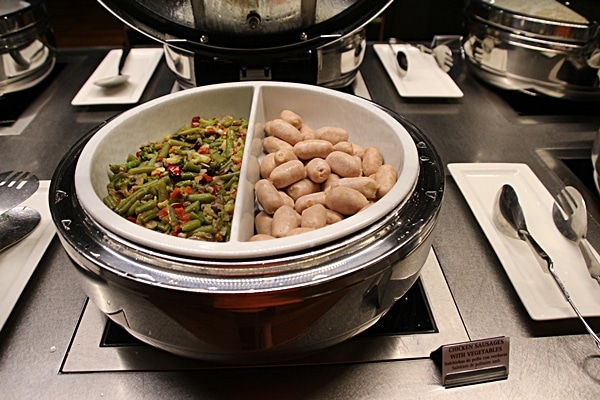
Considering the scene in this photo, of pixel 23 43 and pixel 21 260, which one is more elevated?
pixel 23 43

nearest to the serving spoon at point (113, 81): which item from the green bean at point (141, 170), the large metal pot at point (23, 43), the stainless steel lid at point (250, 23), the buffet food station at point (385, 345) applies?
the large metal pot at point (23, 43)

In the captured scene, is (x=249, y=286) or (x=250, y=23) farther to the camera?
(x=250, y=23)

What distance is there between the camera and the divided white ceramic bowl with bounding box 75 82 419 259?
0.69m

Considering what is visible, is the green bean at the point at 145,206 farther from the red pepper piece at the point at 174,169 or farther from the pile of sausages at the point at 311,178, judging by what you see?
the pile of sausages at the point at 311,178

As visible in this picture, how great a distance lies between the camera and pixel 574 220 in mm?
1057

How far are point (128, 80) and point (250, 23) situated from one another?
0.63 m

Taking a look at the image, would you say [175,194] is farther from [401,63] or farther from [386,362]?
[401,63]

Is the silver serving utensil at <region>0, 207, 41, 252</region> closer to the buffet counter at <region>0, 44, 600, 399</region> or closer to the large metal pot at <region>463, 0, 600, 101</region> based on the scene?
A: the buffet counter at <region>0, 44, 600, 399</region>

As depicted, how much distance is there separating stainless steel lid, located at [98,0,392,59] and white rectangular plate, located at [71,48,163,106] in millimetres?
363

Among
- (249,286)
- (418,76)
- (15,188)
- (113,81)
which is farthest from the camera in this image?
(418,76)

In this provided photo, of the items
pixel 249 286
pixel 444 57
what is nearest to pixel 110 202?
pixel 249 286

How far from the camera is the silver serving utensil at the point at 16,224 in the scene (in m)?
1.02

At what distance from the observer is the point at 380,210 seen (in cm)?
75

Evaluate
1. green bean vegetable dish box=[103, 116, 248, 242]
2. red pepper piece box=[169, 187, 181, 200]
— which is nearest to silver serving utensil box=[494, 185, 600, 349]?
green bean vegetable dish box=[103, 116, 248, 242]
